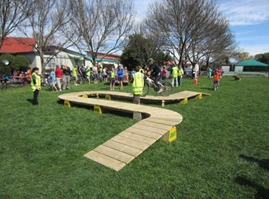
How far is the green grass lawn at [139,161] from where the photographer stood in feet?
9.28

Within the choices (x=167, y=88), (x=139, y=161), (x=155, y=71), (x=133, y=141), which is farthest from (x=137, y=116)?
(x=167, y=88)

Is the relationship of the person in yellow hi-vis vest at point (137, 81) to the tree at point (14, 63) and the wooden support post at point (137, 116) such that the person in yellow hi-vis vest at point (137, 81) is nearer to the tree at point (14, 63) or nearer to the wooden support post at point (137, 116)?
the wooden support post at point (137, 116)

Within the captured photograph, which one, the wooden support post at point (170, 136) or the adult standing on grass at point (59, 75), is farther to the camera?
the adult standing on grass at point (59, 75)

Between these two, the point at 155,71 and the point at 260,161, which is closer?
the point at 260,161

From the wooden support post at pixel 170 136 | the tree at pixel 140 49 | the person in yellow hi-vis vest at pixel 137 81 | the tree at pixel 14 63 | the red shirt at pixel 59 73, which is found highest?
the tree at pixel 140 49

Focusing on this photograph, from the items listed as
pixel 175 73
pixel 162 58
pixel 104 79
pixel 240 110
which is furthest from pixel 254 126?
pixel 162 58

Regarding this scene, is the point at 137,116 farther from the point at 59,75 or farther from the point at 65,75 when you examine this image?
the point at 65,75

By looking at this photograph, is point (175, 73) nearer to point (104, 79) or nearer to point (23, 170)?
point (104, 79)

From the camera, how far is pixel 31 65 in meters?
24.9

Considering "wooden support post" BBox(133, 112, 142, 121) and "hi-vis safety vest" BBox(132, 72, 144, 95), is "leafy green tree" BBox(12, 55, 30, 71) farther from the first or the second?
"wooden support post" BBox(133, 112, 142, 121)

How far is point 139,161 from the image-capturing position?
11.9ft

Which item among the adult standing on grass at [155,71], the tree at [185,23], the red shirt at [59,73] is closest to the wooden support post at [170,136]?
the adult standing on grass at [155,71]

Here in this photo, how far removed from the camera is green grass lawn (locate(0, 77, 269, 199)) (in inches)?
111

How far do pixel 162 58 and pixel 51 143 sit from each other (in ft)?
116
